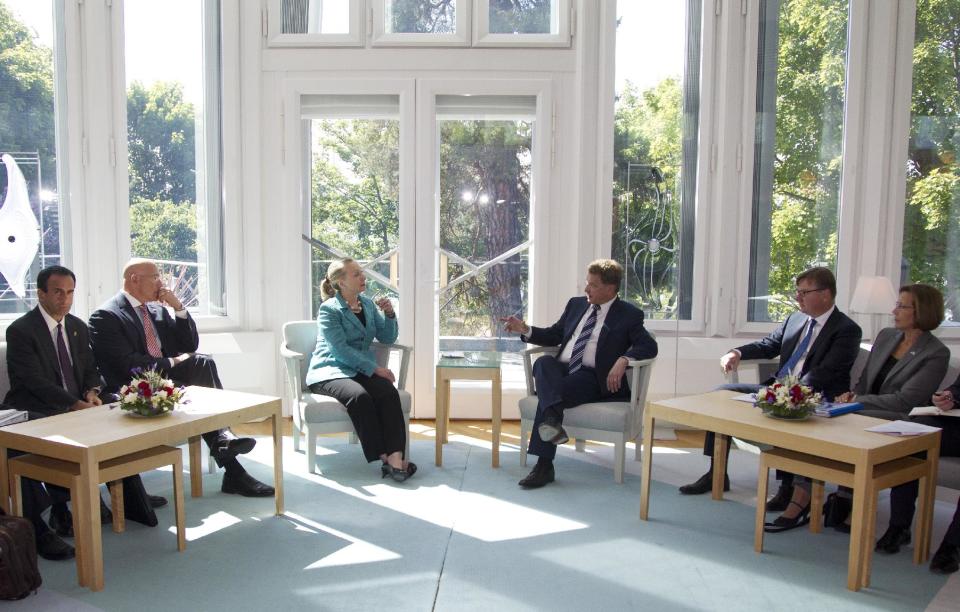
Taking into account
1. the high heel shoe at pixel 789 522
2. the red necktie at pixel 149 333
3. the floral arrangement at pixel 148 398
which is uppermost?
the red necktie at pixel 149 333

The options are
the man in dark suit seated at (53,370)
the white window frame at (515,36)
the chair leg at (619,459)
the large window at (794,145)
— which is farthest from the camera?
the white window frame at (515,36)

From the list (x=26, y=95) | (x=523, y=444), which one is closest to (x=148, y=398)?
(x=523, y=444)

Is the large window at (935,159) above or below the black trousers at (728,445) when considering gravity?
above

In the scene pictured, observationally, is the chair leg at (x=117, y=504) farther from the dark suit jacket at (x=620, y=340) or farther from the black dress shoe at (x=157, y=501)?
the dark suit jacket at (x=620, y=340)

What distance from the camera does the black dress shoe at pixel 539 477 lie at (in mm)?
4164

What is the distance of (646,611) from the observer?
2.81 meters

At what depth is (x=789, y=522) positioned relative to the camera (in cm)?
364

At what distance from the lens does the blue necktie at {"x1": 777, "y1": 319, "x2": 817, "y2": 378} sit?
404cm

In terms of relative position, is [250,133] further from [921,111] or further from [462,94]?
[921,111]

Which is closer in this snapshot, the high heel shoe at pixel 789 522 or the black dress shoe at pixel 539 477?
the high heel shoe at pixel 789 522

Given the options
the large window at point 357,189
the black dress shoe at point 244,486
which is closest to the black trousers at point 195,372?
the black dress shoe at point 244,486

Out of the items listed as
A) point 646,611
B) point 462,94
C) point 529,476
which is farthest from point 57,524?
point 462,94

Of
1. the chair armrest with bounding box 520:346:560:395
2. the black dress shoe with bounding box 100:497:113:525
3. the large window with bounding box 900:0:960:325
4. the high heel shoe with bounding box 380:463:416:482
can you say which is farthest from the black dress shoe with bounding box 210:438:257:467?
the large window with bounding box 900:0:960:325

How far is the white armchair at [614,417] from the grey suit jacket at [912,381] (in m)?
1.09
